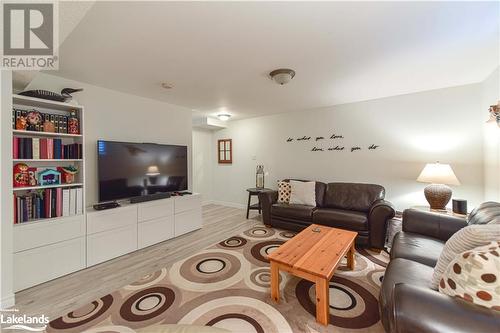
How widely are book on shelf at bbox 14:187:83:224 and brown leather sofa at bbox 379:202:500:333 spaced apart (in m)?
3.00

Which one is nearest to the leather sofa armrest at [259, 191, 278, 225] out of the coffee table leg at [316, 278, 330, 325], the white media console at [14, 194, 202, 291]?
the white media console at [14, 194, 202, 291]

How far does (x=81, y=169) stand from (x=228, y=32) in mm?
2256

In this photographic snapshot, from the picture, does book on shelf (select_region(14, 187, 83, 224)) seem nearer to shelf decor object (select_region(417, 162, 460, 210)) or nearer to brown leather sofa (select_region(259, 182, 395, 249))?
brown leather sofa (select_region(259, 182, 395, 249))

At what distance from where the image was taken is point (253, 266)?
7.87 ft

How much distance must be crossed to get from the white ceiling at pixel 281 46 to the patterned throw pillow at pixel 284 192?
172 cm

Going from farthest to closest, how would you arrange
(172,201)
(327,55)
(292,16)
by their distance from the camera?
(172,201), (327,55), (292,16)

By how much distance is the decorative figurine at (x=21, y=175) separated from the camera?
2080mm

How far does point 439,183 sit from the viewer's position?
275cm

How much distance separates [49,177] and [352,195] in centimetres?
409

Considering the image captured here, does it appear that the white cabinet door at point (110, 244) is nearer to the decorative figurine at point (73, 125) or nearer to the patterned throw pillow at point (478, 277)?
the decorative figurine at point (73, 125)

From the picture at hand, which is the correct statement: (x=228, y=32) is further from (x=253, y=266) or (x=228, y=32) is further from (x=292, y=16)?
(x=253, y=266)

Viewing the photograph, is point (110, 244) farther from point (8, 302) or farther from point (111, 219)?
point (8, 302)

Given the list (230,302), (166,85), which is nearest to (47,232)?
(230,302)

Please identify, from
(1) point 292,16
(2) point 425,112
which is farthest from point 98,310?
(2) point 425,112
